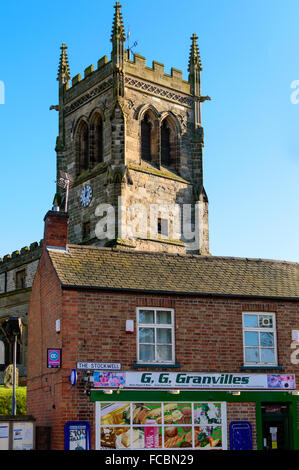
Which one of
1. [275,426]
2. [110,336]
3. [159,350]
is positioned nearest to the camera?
[110,336]

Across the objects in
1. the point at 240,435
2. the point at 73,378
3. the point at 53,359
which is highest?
the point at 53,359

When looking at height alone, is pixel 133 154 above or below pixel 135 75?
below

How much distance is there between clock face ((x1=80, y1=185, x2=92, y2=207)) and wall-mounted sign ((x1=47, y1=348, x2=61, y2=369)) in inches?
1053

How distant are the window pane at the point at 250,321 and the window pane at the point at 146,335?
3.00 m

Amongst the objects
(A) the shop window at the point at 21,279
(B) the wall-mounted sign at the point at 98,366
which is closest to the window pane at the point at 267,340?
(B) the wall-mounted sign at the point at 98,366

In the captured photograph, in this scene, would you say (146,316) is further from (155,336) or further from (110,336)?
(110,336)

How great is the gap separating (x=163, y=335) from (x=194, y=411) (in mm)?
2309

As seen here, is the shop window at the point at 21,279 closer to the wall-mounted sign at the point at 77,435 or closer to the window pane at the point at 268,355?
the window pane at the point at 268,355

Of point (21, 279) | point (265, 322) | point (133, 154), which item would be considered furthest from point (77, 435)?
point (21, 279)

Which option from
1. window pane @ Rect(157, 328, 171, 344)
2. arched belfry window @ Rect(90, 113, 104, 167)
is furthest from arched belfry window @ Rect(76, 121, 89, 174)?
window pane @ Rect(157, 328, 171, 344)

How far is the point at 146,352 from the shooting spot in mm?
20422

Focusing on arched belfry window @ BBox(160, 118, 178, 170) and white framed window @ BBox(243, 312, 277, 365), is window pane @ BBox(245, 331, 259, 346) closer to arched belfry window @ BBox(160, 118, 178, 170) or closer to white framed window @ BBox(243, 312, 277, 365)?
white framed window @ BBox(243, 312, 277, 365)

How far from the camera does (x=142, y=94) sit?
46.7m

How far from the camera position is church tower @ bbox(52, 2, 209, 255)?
43.7 metres
